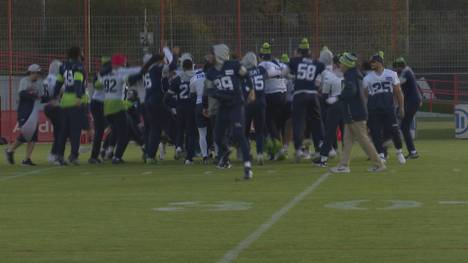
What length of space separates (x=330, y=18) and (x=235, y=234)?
75.7 ft

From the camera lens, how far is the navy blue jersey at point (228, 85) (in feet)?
61.7

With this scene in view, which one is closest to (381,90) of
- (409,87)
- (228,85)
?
(409,87)

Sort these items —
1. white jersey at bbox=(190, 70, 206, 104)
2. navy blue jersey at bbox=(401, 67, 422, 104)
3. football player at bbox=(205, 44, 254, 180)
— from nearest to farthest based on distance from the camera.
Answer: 1. football player at bbox=(205, 44, 254, 180)
2. white jersey at bbox=(190, 70, 206, 104)
3. navy blue jersey at bbox=(401, 67, 422, 104)

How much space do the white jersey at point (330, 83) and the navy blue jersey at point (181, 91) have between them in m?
2.50

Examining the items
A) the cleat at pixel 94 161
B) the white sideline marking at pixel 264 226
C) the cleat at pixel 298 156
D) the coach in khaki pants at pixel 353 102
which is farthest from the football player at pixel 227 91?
the cleat at pixel 94 161

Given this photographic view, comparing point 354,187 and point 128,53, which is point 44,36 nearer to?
point 128,53

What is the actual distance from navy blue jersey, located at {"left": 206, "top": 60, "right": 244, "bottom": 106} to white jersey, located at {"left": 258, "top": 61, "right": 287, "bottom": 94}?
3682 millimetres

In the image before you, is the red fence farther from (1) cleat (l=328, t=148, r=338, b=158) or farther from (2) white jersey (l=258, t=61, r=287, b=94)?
(2) white jersey (l=258, t=61, r=287, b=94)

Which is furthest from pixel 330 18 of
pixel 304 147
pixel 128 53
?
pixel 304 147

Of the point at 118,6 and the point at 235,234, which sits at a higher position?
the point at 118,6

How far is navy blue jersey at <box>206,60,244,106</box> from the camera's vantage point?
18.8 meters

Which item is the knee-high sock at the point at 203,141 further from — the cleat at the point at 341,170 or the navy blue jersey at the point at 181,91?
the cleat at the point at 341,170

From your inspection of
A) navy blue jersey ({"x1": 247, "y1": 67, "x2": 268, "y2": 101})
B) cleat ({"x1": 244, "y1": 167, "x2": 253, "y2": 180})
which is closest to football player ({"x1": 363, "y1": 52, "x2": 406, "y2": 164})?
navy blue jersey ({"x1": 247, "y1": 67, "x2": 268, "y2": 101})

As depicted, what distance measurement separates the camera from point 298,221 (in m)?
12.8
